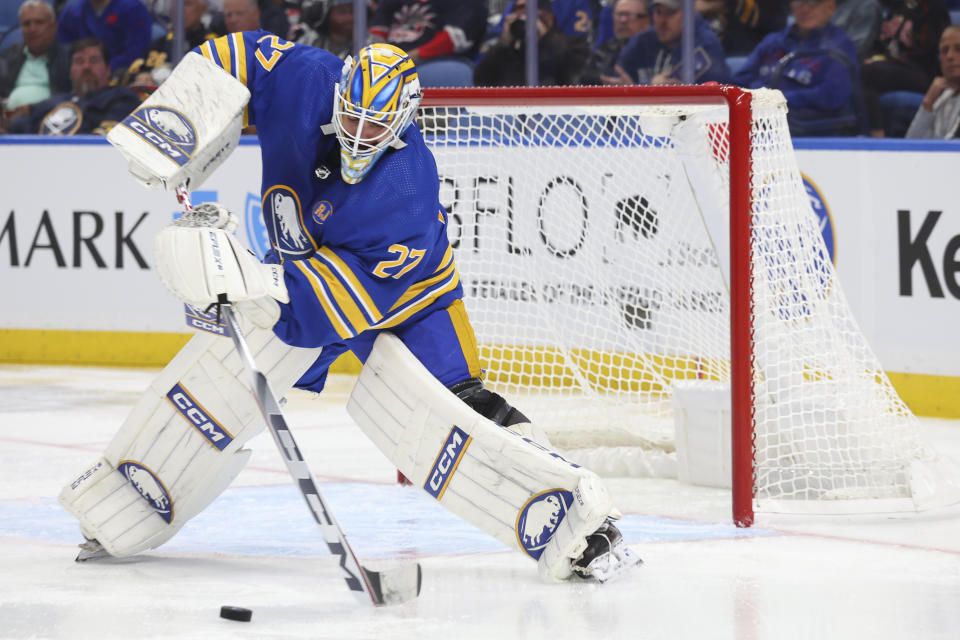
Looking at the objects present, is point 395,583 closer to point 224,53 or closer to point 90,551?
point 90,551

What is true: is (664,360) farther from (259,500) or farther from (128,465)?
(128,465)

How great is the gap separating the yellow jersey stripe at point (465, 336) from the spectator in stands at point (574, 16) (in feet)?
10.1

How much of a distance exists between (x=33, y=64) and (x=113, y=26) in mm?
449

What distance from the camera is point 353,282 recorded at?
2.56m

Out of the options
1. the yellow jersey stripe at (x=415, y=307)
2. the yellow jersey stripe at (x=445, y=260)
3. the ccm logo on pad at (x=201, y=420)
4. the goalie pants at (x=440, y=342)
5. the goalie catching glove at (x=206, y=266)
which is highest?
the goalie catching glove at (x=206, y=266)

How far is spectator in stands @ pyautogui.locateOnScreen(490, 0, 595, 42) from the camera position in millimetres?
5766

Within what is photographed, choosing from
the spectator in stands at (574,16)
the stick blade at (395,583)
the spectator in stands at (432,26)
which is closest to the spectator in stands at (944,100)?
the spectator in stands at (574,16)

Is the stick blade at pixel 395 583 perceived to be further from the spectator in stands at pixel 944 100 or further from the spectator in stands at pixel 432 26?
the spectator in stands at pixel 432 26

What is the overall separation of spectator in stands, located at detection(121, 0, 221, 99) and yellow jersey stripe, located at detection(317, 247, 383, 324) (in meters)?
4.00

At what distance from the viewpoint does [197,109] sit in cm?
277

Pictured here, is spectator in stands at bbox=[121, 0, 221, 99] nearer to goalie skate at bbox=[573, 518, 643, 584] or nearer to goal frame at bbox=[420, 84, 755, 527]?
goal frame at bbox=[420, 84, 755, 527]

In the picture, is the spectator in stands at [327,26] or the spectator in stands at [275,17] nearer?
the spectator in stands at [327,26]

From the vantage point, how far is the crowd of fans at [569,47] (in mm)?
5301

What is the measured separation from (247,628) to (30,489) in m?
1.51
